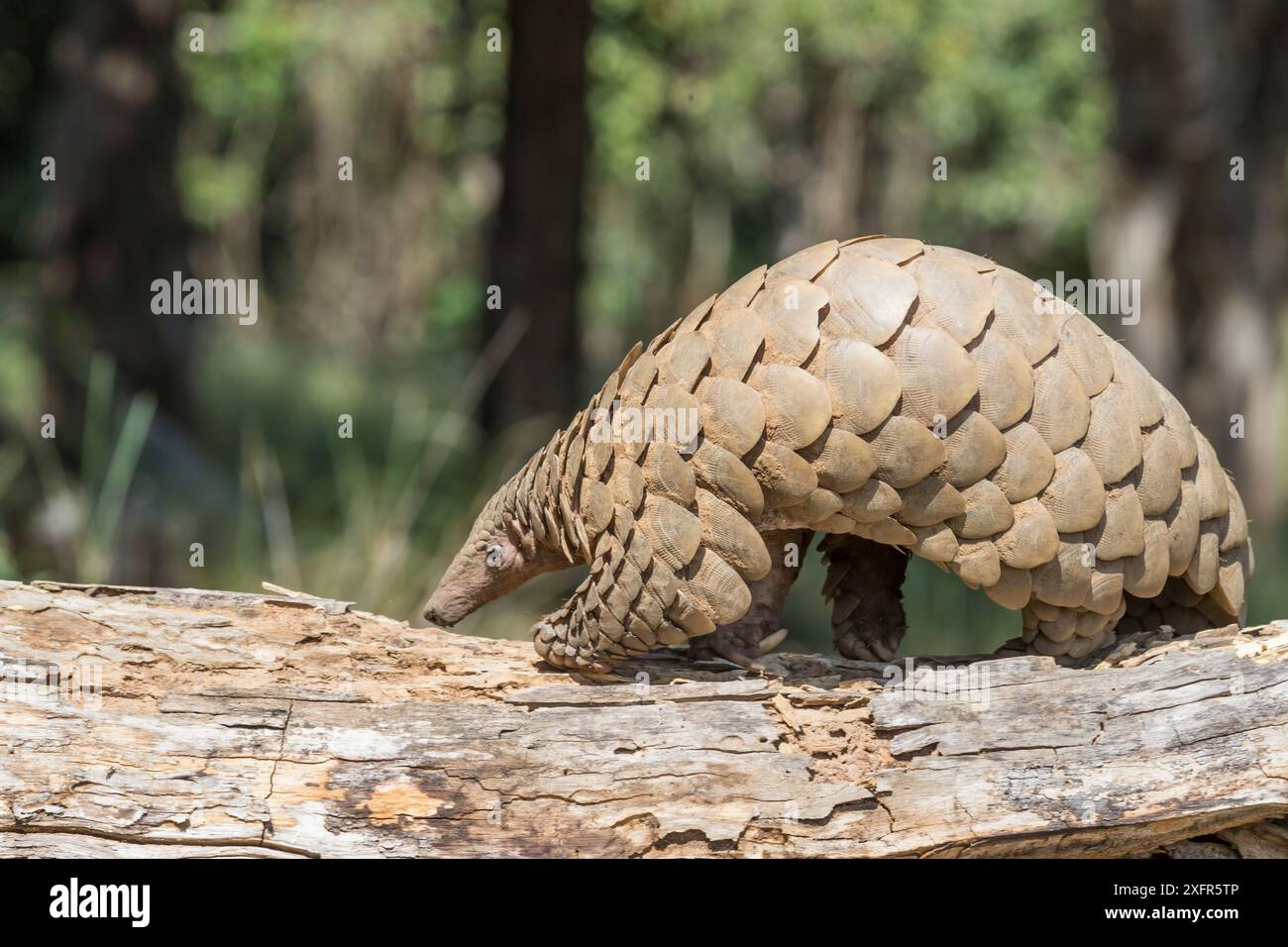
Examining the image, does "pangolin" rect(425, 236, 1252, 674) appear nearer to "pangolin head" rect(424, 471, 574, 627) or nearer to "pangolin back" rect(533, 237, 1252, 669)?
"pangolin back" rect(533, 237, 1252, 669)

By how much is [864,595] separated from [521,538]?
879mm

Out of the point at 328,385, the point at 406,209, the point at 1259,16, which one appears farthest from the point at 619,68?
the point at 406,209

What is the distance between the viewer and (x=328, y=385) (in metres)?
10.6

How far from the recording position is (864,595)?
2.98 metres

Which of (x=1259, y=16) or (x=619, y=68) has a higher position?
(x=619, y=68)

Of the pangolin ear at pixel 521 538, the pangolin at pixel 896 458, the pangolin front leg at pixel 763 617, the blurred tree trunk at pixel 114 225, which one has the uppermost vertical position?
the blurred tree trunk at pixel 114 225

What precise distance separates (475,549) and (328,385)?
787 centimetres

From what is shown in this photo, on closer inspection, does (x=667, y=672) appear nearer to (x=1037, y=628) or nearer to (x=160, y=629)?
(x=1037, y=628)

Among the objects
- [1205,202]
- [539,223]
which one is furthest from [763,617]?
[1205,202]

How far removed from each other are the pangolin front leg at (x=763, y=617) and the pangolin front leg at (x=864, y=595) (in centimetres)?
18

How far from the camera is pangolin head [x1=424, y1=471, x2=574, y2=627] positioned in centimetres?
310

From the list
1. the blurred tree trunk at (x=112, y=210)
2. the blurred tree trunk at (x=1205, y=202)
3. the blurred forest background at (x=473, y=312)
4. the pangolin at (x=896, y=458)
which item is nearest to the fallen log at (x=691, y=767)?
the pangolin at (x=896, y=458)

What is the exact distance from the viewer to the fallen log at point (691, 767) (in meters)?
2.39

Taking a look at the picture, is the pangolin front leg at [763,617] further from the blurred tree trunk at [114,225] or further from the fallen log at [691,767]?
the blurred tree trunk at [114,225]
